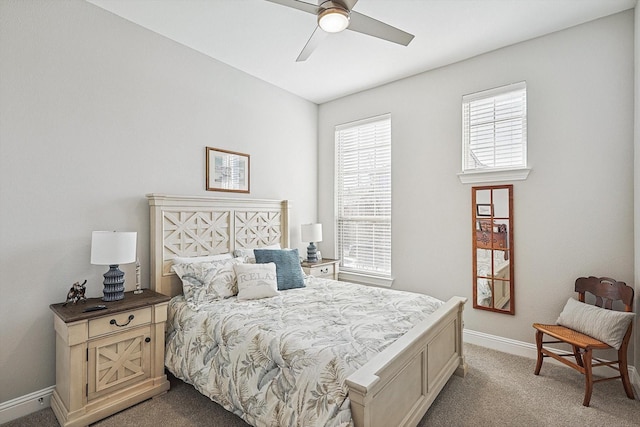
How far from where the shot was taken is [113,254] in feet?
7.43

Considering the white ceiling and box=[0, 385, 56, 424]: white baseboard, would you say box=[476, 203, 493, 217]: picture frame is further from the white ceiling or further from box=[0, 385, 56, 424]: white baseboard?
box=[0, 385, 56, 424]: white baseboard

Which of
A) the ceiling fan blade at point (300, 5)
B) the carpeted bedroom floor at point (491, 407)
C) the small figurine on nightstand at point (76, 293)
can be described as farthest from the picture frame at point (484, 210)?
the small figurine on nightstand at point (76, 293)

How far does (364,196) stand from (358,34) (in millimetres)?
2040

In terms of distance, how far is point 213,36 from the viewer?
9.84 ft

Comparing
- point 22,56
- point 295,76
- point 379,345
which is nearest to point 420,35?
point 295,76

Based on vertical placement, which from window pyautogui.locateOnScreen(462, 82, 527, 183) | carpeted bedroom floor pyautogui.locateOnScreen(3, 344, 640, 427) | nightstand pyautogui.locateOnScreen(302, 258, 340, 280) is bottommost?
carpeted bedroom floor pyautogui.locateOnScreen(3, 344, 640, 427)

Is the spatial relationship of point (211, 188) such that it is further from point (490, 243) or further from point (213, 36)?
point (490, 243)

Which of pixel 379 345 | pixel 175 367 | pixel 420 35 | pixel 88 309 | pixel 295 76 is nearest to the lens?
pixel 379 345

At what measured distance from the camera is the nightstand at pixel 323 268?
397cm

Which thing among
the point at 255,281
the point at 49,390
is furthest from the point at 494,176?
the point at 49,390

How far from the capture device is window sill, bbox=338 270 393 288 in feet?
13.3

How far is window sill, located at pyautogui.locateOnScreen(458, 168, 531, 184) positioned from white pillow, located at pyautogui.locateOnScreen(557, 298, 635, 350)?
1.19 m

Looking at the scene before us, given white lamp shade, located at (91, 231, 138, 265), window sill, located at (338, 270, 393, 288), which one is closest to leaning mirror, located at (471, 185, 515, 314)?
window sill, located at (338, 270, 393, 288)

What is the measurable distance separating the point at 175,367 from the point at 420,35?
358 cm
